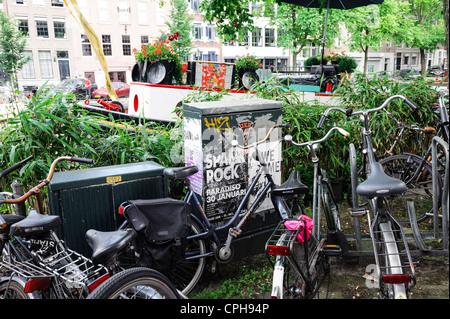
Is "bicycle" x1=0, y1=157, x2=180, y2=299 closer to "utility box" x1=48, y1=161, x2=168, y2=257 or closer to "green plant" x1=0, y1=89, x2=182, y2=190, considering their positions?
"utility box" x1=48, y1=161, x2=168, y2=257

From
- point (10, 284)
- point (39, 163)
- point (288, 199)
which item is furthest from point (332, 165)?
point (10, 284)

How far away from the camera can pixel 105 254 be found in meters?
2.49

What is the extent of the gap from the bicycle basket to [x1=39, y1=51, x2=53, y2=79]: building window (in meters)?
36.8

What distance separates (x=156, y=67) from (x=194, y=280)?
7.75 meters

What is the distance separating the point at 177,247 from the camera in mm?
3047

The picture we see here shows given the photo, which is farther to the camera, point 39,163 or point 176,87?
point 176,87

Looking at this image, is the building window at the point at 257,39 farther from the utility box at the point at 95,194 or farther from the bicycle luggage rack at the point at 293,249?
the bicycle luggage rack at the point at 293,249

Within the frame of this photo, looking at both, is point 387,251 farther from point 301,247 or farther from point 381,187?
point 301,247

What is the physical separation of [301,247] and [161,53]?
809 cm

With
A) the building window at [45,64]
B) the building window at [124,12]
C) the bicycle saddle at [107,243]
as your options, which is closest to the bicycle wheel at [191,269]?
the bicycle saddle at [107,243]

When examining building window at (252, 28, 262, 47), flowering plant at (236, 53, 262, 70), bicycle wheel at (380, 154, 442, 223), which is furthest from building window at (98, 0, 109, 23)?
bicycle wheel at (380, 154, 442, 223)

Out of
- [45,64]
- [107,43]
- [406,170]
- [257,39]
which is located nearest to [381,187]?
[406,170]
